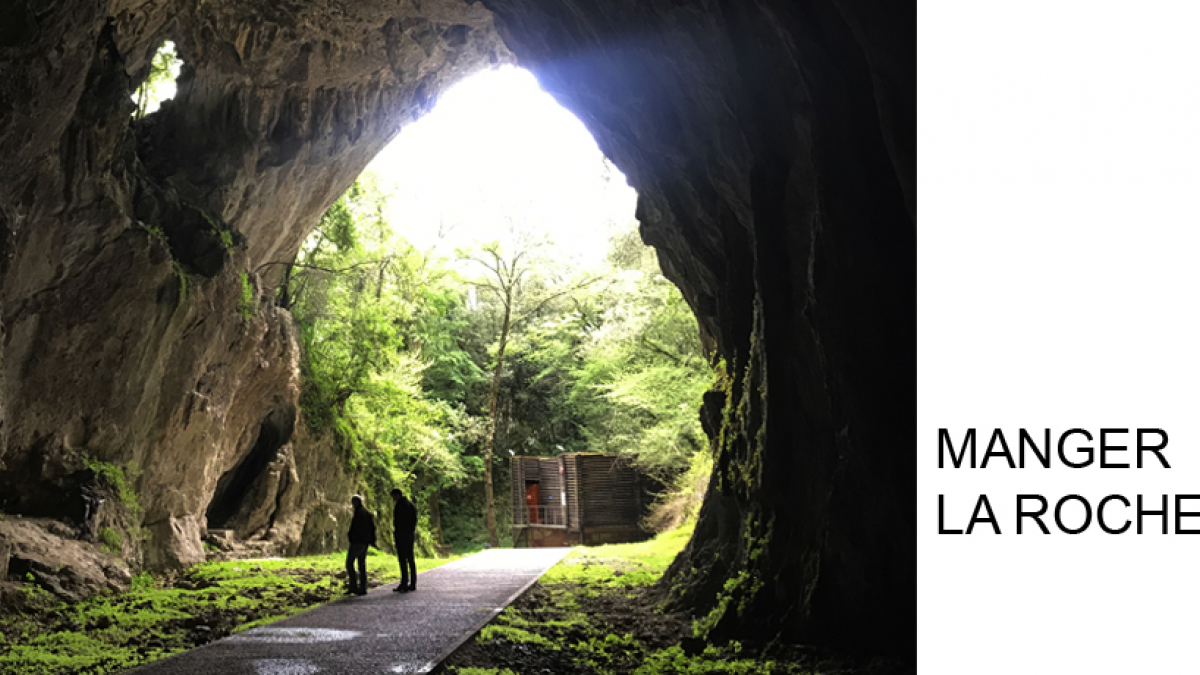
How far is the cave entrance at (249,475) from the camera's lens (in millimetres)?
19016

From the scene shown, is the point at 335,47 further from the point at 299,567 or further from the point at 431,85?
the point at 299,567

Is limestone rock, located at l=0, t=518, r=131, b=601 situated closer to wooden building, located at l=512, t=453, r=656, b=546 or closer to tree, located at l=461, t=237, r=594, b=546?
wooden building, located at l=512, t=453, r=656, b=546

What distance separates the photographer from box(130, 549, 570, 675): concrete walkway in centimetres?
652

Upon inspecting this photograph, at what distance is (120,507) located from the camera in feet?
42.6

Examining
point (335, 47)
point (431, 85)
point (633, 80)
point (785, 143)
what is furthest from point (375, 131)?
point (785, 143)

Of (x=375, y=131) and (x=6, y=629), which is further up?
(x=375, y=131)

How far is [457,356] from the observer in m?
38.4

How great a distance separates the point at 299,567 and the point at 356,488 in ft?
24.8

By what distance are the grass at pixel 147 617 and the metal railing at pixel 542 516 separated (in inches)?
601

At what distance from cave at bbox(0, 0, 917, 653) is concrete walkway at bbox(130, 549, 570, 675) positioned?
8.31 ft
